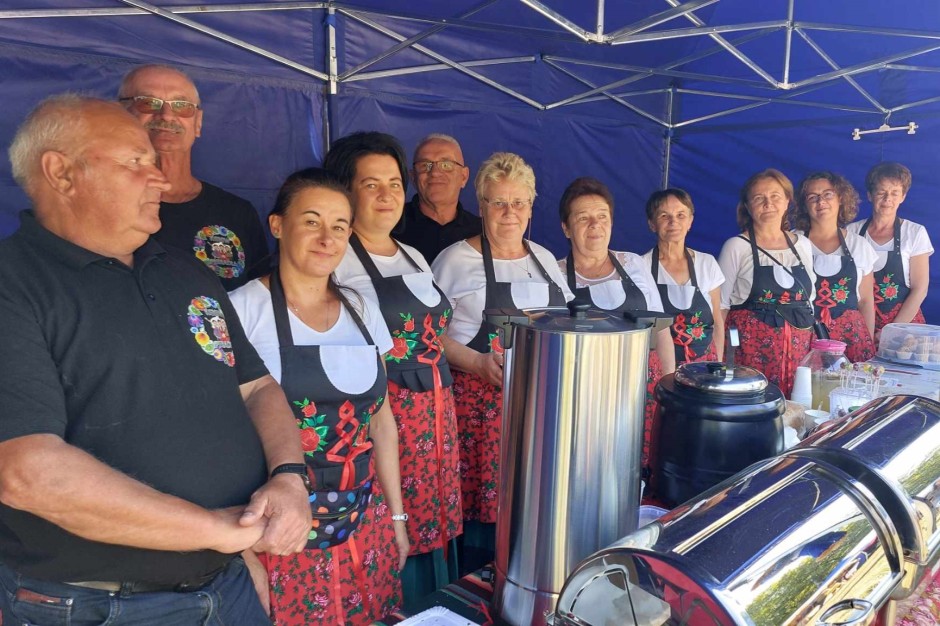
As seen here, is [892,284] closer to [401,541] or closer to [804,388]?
[804,388]

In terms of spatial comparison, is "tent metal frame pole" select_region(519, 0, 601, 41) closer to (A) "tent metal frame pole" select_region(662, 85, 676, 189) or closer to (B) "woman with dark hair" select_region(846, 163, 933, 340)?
(B) "woman with dark hair" select_region(846, 163, 933, 340)

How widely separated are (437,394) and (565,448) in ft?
3.40

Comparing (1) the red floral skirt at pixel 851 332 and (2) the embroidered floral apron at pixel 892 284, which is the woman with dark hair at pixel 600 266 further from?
(2) the embroidered floral apron at pixel 892 284

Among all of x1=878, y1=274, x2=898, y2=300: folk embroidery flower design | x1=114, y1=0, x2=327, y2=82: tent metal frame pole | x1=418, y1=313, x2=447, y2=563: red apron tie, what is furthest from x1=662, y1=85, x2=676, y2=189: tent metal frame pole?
x1=418, y1=313, x2=447, y2=563: red apron tie

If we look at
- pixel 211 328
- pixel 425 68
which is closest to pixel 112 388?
pixel 211 328

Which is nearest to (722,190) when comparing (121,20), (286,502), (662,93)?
(662,93)

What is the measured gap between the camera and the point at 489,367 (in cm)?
190

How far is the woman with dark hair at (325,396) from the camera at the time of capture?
137 cm

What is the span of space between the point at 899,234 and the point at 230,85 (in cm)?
377

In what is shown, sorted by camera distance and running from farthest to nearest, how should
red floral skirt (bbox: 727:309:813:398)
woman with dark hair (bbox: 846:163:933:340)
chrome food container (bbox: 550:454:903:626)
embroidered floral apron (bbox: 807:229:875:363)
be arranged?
woman with dark hair (bbox: 846:163:933:340), embroidered floral apron (bbox: 807:229:875:363), red floral skirt (bbox: 727:309:813:398), chrome food container (bbox: 550:454:903:626)

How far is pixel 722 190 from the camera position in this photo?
5.26 metres

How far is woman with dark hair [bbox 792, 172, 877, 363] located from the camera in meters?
3.30

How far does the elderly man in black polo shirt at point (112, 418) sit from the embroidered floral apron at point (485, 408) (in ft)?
3.28

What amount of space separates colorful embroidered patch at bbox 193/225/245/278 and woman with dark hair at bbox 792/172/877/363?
2900mm
